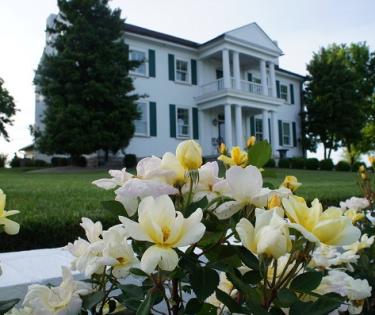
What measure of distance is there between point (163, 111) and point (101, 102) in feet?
16.0

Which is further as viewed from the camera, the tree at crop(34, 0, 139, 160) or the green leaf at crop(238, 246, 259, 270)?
the tree at crop(34, 0, 139, 160)

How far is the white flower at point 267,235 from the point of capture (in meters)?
0.78

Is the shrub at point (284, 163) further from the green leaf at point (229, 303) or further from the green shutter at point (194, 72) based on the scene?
the green leaf at point (229, 303)

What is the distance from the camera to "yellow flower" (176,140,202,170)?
0.99 m

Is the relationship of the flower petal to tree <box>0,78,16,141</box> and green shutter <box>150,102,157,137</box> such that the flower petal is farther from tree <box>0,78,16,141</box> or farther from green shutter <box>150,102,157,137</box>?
tree <box>0,78,16,141</box>

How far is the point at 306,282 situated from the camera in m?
0.87

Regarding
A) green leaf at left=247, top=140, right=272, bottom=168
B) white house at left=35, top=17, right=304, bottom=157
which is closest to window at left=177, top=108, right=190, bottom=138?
white house at left=35, top=17, right=304, bottom=157

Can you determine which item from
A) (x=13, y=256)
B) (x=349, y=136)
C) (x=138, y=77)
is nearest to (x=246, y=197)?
(x=13, y=256)

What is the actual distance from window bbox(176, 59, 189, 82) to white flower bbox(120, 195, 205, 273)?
69.3ft

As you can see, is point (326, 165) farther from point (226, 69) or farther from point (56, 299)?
point (56, 299)

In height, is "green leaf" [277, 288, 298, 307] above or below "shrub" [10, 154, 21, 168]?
below

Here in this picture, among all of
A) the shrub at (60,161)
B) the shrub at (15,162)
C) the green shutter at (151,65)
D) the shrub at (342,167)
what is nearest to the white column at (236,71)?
the green shutter at (151,65)

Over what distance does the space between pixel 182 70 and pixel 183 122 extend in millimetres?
2619

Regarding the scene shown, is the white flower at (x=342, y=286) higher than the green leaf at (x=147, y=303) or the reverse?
the reverse
